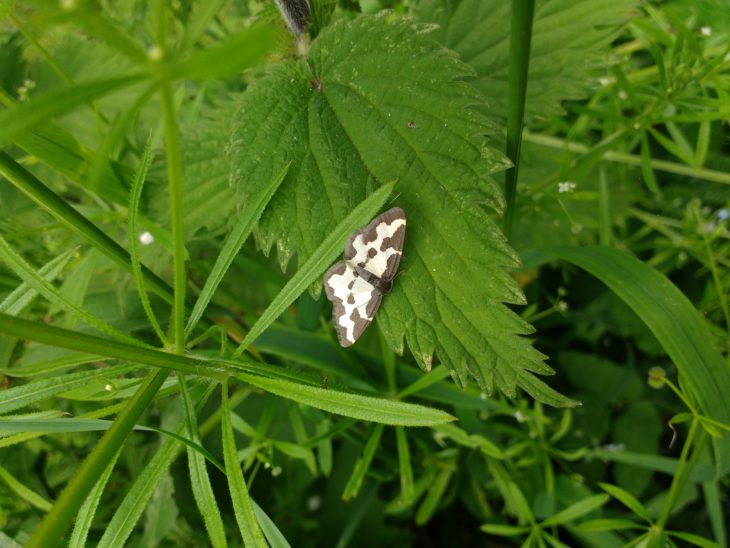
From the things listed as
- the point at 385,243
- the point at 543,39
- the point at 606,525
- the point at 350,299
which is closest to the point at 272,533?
the point at 350,299

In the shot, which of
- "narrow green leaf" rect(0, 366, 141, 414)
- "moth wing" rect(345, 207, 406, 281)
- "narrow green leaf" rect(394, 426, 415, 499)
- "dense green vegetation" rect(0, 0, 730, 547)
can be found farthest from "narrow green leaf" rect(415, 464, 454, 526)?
"narrow green leaf" rect(0, 366, 141, 414)

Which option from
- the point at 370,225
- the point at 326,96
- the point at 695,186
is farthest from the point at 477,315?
the point at 695,186

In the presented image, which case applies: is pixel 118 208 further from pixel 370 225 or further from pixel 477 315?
pixel 477 315

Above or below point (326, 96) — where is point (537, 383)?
below

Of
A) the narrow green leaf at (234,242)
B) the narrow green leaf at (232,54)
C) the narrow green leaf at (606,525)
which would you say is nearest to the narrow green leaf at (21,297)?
the narrow green leaf at (234,242)

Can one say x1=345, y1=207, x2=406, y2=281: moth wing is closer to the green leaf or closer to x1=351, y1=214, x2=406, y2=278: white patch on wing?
x1=351, y1=214, x2=406, y2=278: white patch on wing

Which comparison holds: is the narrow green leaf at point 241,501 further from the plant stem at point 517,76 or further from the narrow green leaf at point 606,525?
the narrow green leaf at point 606,525

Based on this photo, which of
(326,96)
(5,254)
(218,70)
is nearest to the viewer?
(218,70)
